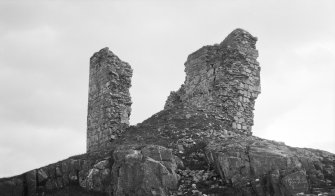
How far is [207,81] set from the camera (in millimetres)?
22031

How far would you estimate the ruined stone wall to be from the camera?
21141 mm

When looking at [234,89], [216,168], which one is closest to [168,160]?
[216,168]

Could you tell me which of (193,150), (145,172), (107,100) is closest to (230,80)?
(193,150)

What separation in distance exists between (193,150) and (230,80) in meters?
5.11

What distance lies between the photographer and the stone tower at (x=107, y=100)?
22344mm

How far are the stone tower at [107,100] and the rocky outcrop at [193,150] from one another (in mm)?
46

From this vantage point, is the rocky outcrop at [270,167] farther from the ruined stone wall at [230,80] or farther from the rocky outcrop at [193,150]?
the ruined stone wall at [230,80]

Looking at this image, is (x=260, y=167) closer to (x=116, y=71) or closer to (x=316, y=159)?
(x=316, y=159)

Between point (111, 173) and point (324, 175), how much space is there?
6596mm

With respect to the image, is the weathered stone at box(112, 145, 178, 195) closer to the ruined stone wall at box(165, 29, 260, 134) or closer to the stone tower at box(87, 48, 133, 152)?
the ruined stone wall at box(165, 29, 260, 134)

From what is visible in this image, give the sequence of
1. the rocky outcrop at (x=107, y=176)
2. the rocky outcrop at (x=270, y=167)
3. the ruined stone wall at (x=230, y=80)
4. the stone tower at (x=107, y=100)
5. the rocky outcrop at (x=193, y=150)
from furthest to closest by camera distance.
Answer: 1. the stone tower at (x=107, y=100)
2. the ruined stone wall at (x=230, y=80)
3. the rocky outcrop at (x=107, y=176)
4. the rocky outcrop at (x=193, y=150)
5. the rocky outcrop at (x=270, y=167)

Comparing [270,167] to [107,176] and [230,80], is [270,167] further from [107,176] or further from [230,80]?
[230,80]

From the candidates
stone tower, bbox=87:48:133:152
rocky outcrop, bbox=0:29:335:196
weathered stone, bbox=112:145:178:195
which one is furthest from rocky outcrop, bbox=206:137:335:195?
stone tower, bbox=87:48:133:152

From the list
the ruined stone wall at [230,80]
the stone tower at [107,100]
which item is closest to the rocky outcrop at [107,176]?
the stone tower at [107,100]
